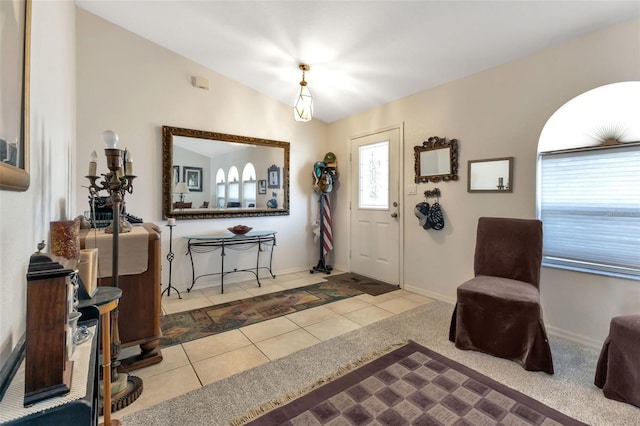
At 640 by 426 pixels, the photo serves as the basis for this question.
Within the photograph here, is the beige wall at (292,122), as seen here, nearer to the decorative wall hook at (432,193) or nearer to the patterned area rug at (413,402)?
the decorative wall hook at (432,193)

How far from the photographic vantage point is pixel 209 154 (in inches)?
148

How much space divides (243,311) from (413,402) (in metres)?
1.93

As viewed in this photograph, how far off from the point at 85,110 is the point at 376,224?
364 centimetres

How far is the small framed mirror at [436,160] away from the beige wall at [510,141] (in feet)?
0.23

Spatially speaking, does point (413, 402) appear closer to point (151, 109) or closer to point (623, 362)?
point (623, 362)

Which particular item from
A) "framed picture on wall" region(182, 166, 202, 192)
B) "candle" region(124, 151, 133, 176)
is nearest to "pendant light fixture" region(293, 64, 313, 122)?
"framed picture on wall" region(182, 166, 202, 192)

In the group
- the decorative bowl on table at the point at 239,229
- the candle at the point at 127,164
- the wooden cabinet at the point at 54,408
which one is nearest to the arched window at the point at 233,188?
the decorative bowl on table at the point at 239,229

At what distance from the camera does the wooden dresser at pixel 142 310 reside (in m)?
1.98

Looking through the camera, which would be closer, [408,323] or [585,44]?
[585,44]

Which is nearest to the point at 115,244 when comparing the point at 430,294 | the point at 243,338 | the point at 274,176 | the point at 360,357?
the point at 243,338

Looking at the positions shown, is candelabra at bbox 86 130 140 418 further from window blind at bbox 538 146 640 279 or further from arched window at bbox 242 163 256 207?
window blind at bbox 538 146 640 279

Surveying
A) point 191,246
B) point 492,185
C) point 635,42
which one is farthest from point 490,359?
point 191,246

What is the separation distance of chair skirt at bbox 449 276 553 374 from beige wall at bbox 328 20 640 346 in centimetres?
59

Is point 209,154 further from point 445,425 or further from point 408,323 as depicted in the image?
point 445,425
